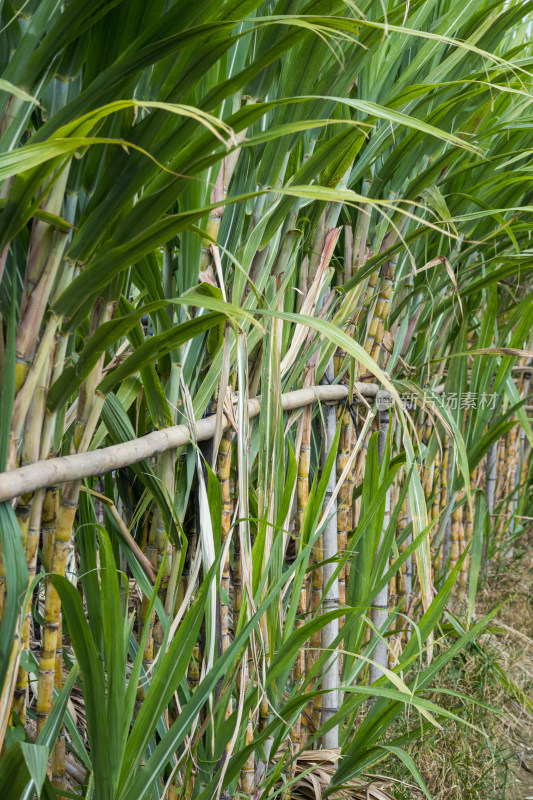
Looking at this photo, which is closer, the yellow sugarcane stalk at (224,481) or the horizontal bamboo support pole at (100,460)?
the horizontal bamboo support pole at (100,460)

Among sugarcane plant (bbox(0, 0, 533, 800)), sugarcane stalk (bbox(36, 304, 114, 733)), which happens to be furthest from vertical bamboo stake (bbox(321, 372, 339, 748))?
sugarcane stalk (bbox(36, 304, 114, 733))

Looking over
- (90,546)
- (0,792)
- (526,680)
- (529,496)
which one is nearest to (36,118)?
(90,546)

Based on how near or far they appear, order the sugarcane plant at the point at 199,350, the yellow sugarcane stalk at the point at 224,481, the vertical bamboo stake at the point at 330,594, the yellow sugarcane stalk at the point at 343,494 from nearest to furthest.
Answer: the sugarcane plant at the point at 199,350
the yellow sugarcane stalk at the point at 224,481
the vertical bamboo stake at the point at 330,594
the yellow sugarcane stalk at the point at 343,494

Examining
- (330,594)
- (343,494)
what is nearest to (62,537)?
(330,594)

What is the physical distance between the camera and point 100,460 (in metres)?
0.58

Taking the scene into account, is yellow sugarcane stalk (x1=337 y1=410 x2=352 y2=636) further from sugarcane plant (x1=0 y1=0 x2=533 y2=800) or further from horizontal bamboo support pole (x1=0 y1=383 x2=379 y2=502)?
horizontal bamboo support pole (x1=0 y1=383 x2=379 y2=502)

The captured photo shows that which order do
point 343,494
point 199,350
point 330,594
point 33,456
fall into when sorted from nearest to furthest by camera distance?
point 33,456 < point 199,350 < point 330,594 < point 343,494

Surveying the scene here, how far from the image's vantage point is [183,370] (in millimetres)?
709

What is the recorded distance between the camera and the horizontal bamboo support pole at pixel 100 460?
50 cm

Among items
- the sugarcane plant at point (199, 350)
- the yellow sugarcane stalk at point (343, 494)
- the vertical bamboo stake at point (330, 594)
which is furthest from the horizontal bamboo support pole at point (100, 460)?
the yellow sugarcane stalk at point (343, 494)

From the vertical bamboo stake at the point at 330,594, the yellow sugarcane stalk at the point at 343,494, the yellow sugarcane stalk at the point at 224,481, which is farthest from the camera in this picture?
the yellow sugarcane stalk at the point at 343,494

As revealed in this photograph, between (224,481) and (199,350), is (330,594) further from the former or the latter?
(199,350)

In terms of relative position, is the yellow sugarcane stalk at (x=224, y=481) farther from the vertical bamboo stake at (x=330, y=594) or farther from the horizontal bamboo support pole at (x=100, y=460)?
the vertical bamboo stake at (x=330, y=594)

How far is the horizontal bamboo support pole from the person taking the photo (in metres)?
0.50
